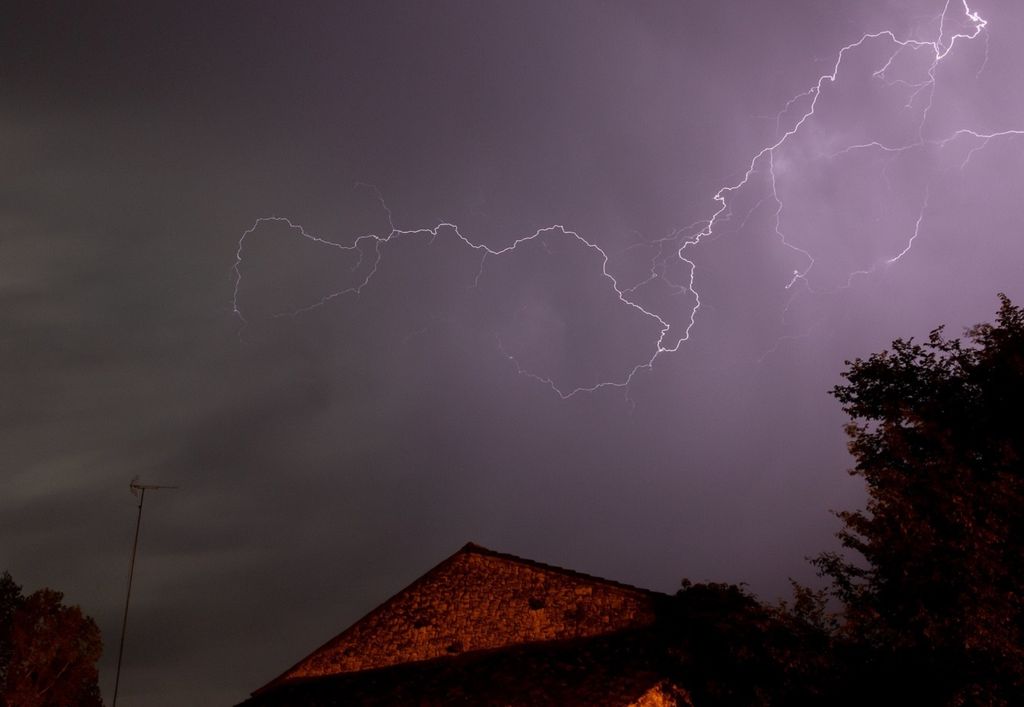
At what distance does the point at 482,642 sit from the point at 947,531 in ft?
27.5

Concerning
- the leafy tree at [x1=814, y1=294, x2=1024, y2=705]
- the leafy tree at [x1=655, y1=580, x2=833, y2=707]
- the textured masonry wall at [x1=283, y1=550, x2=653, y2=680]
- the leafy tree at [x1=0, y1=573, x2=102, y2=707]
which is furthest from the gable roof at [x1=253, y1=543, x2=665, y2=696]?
the leafy tree at [x1=0, y1=573, x2=102, y2=707]

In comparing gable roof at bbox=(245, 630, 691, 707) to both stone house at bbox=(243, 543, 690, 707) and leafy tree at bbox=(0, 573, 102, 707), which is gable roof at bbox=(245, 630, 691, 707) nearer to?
stone house at bbox=(243, 543, 690, 707)

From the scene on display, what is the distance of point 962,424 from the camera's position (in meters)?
12.6

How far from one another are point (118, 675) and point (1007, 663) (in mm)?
22773

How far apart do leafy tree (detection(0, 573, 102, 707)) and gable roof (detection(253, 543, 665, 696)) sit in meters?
16.0

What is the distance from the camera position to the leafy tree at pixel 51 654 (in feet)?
86.8

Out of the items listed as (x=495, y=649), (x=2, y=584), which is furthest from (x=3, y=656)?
(x=495, y=649)

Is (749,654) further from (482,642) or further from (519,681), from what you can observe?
(482,642)

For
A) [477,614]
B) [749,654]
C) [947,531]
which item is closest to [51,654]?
[477,614]

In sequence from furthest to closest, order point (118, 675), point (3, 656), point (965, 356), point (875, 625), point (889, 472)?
1. point (3, 656)
2. point (118, 675)
3. point (965, 356)
4. point (889, 472)
5. point (875, 625)

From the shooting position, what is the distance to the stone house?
13.3m

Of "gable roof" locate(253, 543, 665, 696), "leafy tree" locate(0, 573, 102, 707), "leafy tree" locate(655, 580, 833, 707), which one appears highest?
"leafy tree" locate(0, 573, 102, 707)

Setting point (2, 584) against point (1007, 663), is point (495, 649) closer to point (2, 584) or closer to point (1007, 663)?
point (1007, 663)

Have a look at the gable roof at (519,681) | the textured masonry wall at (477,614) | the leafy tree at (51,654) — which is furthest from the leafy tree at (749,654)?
the leafy tree at (51,654)
